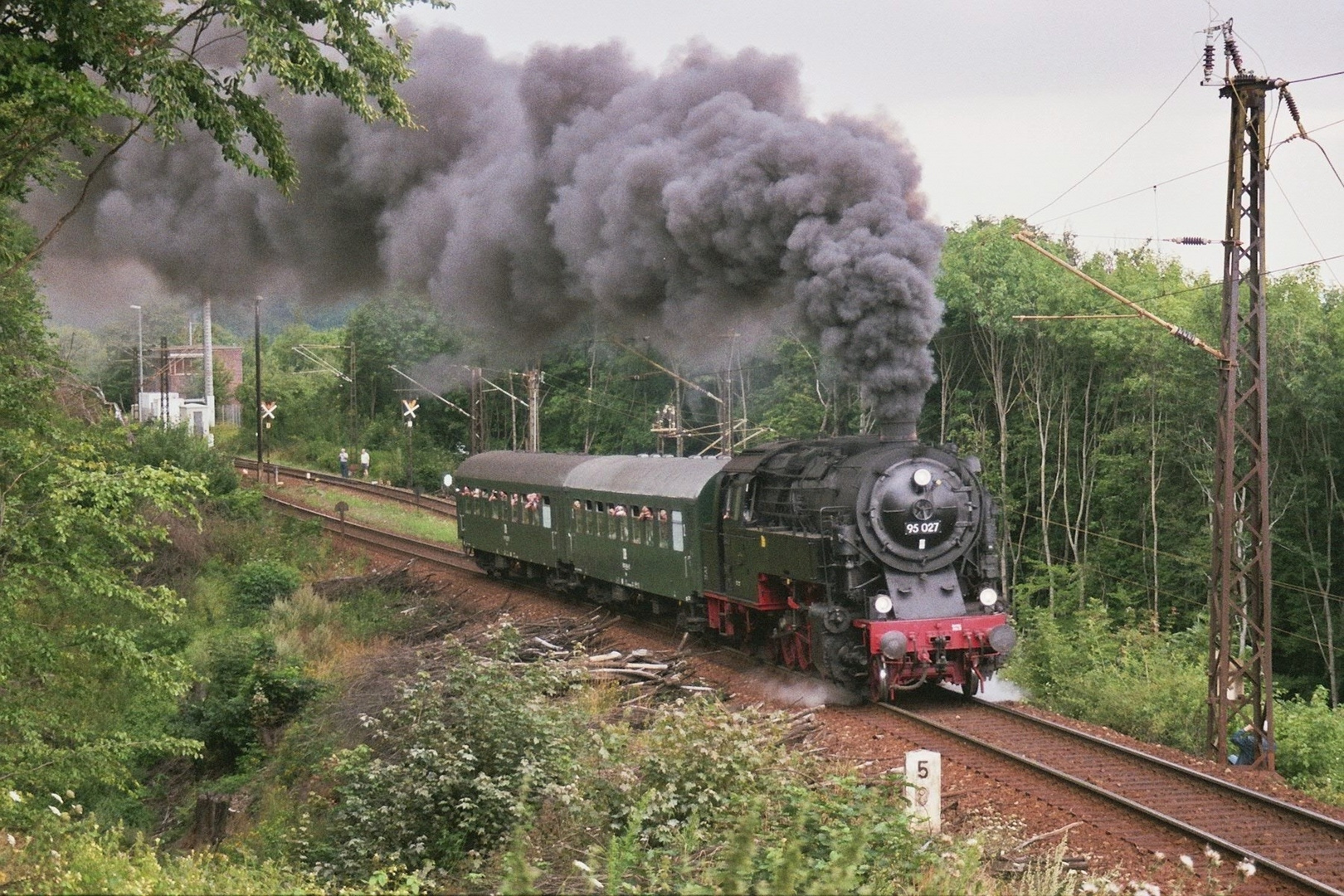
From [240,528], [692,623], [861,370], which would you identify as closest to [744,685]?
[692,623]

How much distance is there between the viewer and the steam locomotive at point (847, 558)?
1395 cm

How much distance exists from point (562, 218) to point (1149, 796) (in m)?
11.2

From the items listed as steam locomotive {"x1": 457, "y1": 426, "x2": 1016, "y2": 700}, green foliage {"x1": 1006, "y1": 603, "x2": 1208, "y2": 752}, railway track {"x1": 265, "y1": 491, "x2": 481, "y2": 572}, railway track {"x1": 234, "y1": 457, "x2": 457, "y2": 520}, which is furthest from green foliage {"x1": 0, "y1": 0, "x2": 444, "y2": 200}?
railway track {"x1": 234, "y1": 457, "x2": 457, "y2": 520}

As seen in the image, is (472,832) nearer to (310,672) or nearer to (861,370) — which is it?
(861,370)

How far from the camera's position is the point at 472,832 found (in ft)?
32.0

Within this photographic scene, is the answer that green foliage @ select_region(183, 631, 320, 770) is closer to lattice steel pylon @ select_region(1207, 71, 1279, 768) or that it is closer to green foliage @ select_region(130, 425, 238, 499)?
lattice steel pylon @ select_region(1207, 71, 1279, 768)

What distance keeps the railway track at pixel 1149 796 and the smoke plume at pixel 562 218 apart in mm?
3786

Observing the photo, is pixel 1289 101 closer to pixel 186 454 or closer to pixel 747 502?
pixel 747 502

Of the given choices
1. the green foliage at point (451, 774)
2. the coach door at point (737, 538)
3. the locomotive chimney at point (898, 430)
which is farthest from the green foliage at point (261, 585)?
the green foliage at point (451, 774)

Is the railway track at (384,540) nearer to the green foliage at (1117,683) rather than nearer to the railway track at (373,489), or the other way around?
the railway track at (373,489)

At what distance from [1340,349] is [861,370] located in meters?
22.9

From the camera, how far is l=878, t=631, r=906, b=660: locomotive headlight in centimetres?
1351

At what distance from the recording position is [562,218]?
18.5 meters

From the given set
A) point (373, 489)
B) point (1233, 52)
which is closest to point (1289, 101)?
point (1233, 52)
